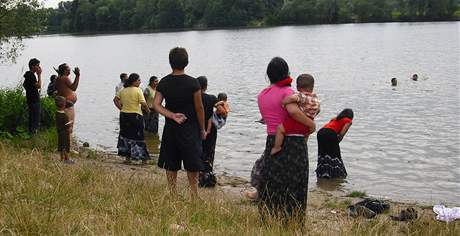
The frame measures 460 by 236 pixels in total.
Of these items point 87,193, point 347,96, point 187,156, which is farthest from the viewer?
point 347,96

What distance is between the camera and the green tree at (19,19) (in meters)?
15.7

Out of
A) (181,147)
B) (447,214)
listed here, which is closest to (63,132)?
(181,147)

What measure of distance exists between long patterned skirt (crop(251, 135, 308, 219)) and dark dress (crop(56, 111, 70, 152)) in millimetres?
5682

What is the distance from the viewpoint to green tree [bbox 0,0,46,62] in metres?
15.7

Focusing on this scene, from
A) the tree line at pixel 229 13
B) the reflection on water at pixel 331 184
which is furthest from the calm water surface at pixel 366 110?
the tree line at pixel 229 13

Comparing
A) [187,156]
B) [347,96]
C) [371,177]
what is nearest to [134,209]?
[187,156]

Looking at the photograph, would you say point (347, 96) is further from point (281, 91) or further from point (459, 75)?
point (281, 91)

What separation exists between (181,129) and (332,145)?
4.42m

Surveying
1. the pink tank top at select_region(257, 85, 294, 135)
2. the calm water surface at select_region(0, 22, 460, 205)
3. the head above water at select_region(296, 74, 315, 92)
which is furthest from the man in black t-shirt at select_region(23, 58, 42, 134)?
the pink tank top at select_region(257, 85, 294, 135)

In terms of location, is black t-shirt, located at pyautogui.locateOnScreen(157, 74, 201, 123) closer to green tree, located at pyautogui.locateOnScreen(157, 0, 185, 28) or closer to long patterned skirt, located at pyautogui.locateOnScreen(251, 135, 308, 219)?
long patterned skirt, located at pyautogui.locateOnScreen(251, 135, 308, 219)

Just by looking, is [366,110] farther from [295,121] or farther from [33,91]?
[295,121]

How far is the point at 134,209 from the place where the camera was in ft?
21.1

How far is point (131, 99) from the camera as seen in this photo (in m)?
11.9

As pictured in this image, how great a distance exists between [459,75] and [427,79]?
2355 mm
